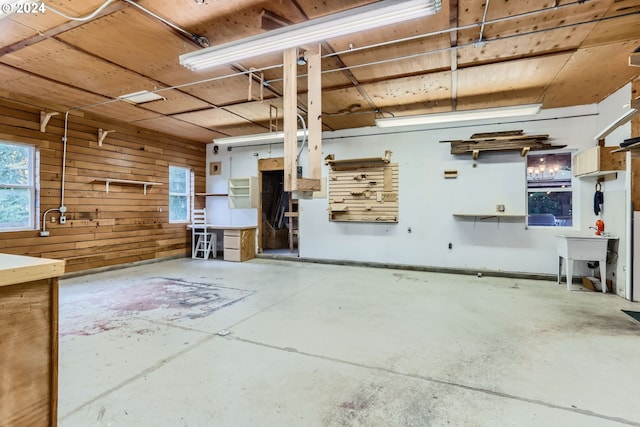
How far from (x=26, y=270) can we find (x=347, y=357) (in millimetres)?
2135

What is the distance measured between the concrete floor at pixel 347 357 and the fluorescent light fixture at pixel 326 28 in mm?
2431

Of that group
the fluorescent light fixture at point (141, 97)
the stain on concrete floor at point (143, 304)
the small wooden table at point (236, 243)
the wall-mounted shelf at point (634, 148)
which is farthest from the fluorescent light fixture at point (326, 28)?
the small wooden table at point (236, 243)

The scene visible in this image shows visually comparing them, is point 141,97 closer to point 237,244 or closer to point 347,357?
point 237,244

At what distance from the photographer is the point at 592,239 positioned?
4.15 meters

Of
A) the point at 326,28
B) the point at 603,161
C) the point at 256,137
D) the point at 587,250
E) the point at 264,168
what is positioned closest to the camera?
the point at 326,28

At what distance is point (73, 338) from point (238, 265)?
3606 millimetres

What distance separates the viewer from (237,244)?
675 centimetres

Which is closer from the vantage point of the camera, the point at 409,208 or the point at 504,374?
the point at 504,374

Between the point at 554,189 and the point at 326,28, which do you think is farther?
the point at 554,189

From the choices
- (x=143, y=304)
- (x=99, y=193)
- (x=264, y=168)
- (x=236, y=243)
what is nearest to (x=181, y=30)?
(x=143, y=304)

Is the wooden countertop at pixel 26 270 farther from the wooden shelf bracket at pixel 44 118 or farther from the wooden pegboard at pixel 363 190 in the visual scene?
the wooden pegboard at pixel 363 190

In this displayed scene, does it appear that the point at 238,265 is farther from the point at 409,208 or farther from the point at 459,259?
the point at 459,259

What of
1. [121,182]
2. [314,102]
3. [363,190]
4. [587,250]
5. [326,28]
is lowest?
[587,250]

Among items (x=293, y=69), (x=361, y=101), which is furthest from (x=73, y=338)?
(x=361, y=101)
